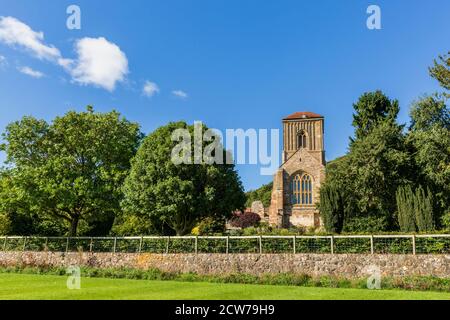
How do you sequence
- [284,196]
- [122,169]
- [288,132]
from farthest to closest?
[288,132] → [284,196] → [122,169]

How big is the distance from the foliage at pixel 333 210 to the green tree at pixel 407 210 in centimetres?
678

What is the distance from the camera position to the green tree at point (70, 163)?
2514 cm

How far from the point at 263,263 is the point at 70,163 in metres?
15.7

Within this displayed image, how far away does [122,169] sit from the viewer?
29.1 m

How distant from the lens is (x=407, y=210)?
89.3 ft

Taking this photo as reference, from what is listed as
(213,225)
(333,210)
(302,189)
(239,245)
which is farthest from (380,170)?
(302,189)

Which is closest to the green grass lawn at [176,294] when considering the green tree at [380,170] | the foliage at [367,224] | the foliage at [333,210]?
the green tree at [380,170]

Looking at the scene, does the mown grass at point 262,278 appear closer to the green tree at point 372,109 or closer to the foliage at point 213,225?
the foliage at point 213,225

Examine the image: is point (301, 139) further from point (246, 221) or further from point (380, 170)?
point (380, 170)

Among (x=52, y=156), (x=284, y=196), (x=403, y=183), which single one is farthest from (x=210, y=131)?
(x=284, y=196)

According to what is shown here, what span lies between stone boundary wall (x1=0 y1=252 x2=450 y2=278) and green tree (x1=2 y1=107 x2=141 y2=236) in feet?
13.4

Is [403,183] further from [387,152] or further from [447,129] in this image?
[447,129]

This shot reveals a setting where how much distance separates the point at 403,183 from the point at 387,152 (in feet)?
8.60
